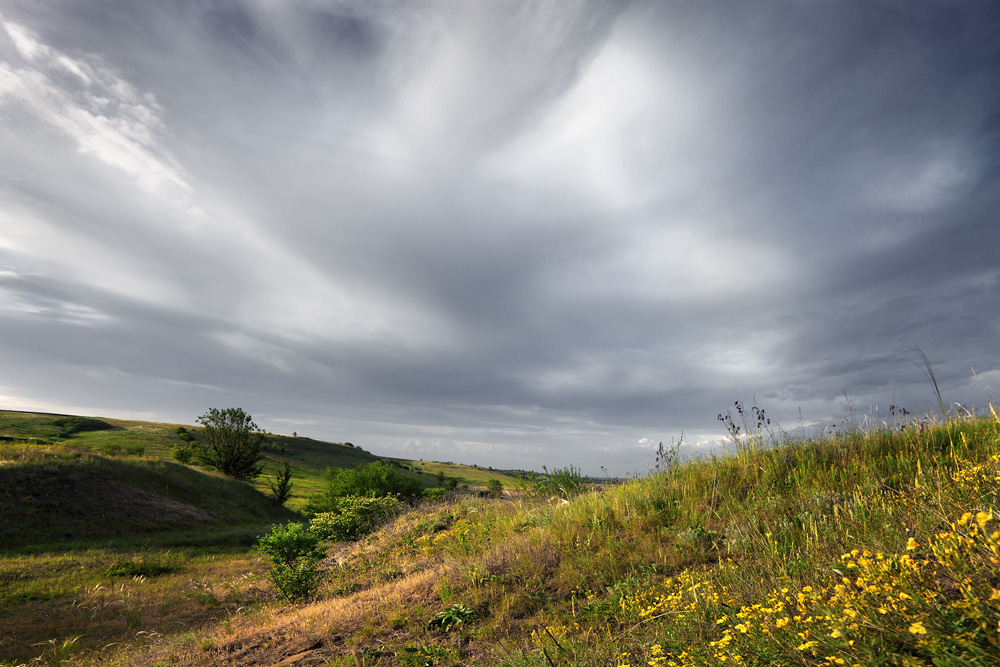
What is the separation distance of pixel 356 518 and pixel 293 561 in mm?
6510

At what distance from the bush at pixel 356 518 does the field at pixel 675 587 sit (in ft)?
Answer: 12.7

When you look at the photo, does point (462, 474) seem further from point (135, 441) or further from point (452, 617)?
point (452, 617)

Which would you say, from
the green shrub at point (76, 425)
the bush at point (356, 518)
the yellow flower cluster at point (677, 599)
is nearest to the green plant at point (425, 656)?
the yellow flower cluster at point (677, 599)

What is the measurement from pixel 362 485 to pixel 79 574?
1096cm

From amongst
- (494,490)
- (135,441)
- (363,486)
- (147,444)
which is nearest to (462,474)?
(147,444)

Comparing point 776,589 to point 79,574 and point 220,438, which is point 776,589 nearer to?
point 79,574

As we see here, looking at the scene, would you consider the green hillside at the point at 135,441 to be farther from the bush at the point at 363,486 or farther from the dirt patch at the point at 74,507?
the bush at the point at 363,486

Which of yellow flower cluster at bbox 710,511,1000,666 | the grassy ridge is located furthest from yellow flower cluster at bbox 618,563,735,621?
yellow flower cluster at bbox 710,511,1000,666

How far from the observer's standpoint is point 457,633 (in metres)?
5.62

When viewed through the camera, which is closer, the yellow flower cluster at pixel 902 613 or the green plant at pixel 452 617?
the yellow flower cluster at pixel 902 613

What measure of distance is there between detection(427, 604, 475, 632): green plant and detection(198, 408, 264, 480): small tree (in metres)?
40.1

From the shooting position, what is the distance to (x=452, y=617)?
590 centimetres

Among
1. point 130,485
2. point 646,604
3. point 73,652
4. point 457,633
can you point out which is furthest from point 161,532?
point 646,604

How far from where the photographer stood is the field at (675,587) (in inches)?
114
